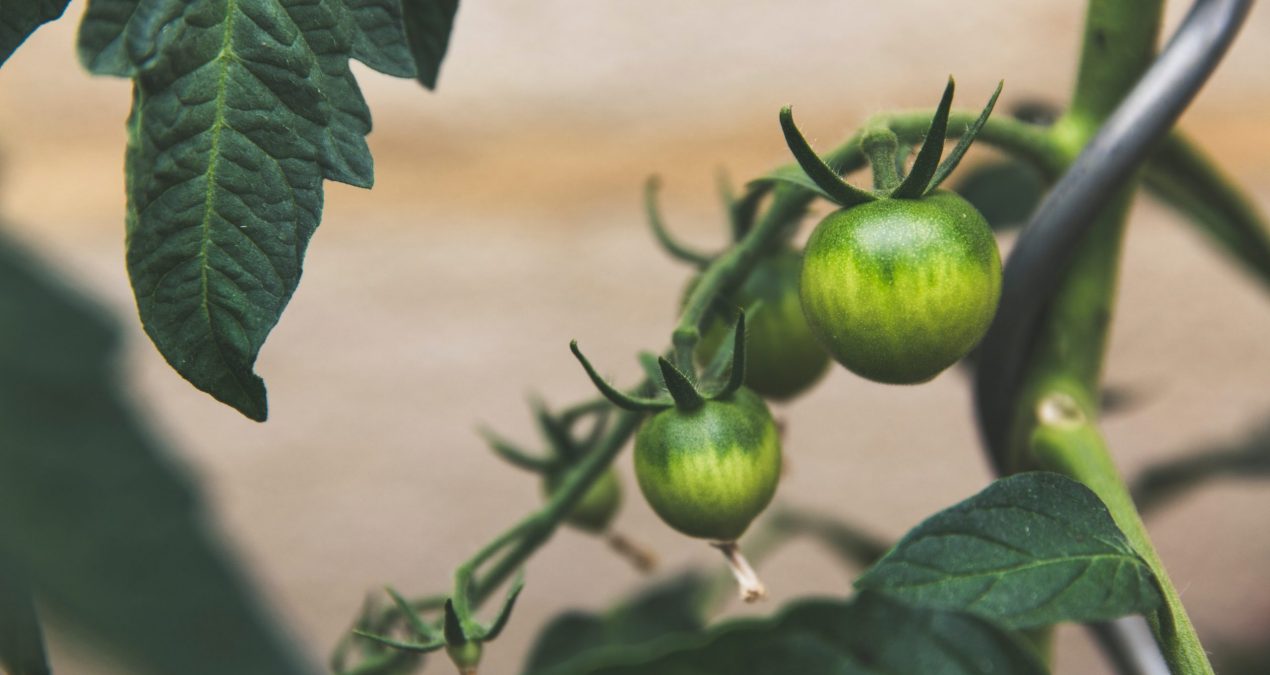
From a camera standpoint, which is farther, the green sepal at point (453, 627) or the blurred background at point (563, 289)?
the blurred background at point (563, 289)

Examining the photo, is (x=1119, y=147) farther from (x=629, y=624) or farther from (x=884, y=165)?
(x=629, y=624)

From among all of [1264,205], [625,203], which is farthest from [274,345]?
[1264,205]

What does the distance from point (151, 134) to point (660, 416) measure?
0.13 metres

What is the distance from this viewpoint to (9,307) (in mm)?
648

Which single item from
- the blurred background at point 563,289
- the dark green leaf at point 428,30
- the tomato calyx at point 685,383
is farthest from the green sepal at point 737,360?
the blurred background at point 563,289

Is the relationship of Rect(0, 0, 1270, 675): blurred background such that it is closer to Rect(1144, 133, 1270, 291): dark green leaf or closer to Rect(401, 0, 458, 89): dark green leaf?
Rect(1144, 133, 1270, 291): dark green leaf

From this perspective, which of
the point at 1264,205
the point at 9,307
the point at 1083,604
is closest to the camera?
the point at 1083,604

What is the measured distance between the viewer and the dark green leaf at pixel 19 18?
272 millimetres

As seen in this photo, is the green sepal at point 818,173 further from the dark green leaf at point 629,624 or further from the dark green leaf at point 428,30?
the dark green leaf at point 629,624

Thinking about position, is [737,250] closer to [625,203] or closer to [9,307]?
[9,307]

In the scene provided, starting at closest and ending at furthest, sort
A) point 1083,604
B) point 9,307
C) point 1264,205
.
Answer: point 1083,604, point 9,307, point 1264,205

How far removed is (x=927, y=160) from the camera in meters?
0.27

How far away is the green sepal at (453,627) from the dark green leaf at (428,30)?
5.1 inches

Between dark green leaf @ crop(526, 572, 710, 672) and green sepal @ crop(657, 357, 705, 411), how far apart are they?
0.16 meters
